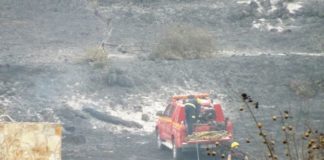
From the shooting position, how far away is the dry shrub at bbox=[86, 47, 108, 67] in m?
36.2

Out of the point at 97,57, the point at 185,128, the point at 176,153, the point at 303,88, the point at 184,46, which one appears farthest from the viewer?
the point at 184,46

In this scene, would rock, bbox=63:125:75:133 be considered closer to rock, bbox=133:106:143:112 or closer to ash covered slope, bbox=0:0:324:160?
ash covered slope, bbox=0:0:324:160

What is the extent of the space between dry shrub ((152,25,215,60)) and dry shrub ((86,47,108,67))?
11.7 feet

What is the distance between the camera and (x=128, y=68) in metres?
36.2

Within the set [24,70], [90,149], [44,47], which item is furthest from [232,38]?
[90,149]

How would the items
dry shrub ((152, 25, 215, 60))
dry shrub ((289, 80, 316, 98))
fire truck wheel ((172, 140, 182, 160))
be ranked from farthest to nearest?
dry shrub ((152, 25, 215, 60)), dry shrub ((289, 80, 316, 98)), fire truck wheel ((172, 140, 182, 160))

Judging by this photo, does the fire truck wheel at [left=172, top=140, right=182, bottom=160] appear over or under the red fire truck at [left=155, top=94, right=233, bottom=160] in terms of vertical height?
under

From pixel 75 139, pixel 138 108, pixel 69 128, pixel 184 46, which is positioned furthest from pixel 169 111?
pixel 184 46

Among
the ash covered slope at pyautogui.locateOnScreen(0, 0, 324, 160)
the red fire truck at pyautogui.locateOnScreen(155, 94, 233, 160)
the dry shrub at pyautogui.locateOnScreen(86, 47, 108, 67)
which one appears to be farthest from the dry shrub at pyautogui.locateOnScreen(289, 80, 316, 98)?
the red fire truck at pyautogui.locateOnScreen(155, 94, 233, 160)

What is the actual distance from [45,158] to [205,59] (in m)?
32.6

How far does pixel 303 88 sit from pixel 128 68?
7.42m

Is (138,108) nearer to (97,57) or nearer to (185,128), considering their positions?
(97,57)

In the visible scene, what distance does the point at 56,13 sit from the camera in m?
50.2

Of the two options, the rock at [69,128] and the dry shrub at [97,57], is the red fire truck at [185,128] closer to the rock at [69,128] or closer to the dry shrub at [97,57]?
the rock at [69,128]
